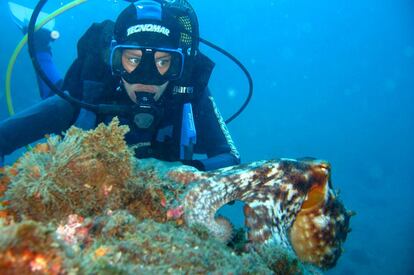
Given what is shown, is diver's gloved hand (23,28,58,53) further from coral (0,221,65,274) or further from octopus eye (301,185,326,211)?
coral (0,221,65,274)

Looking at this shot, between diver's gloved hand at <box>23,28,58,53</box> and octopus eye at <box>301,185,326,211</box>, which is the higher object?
diver's gloved hand at <box>23,28,58,53</box>

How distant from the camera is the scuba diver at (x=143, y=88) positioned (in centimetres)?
372

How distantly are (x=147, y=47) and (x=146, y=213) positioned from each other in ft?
8.90

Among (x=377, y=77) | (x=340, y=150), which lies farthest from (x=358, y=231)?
(x=377, y=77)

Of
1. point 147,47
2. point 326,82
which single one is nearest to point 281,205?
point 147,47

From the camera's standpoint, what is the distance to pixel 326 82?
8419 cm

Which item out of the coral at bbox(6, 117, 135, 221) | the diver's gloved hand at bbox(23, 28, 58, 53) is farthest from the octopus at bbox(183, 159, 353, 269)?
the diver's gloved hand at bbox(23, 28, 58, 53)

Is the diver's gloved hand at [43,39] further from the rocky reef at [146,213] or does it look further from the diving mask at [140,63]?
the rocky reef at [146,213]

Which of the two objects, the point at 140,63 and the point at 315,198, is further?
the point at 140,63

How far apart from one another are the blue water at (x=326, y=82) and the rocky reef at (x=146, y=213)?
29104mm

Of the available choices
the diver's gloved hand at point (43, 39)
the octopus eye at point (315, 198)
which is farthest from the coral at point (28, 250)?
the diver's gloved hand at point (43, 39)

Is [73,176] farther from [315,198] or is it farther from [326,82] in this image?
[326,82]

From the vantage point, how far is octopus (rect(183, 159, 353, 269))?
186 centimetres

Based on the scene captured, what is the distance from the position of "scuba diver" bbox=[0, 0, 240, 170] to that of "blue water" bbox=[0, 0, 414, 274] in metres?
28.0
